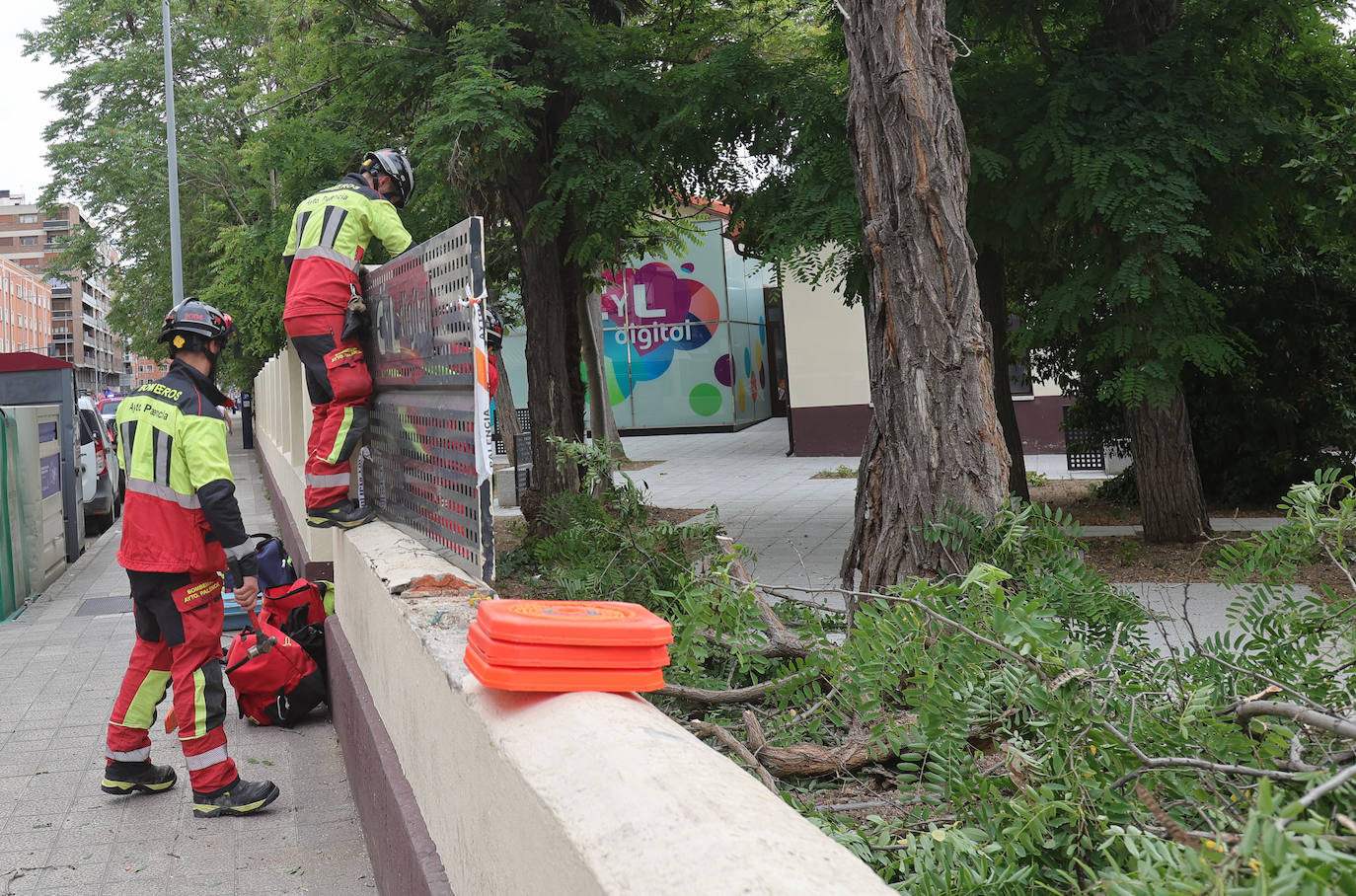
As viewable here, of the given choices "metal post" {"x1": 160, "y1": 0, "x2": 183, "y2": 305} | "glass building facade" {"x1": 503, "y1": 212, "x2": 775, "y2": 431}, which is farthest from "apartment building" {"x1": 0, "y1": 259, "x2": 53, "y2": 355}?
"metal post" {"x1": 160, "y1": 0, "x2": 183, "y2": 305}

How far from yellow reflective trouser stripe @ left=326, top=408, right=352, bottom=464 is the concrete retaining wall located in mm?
1900

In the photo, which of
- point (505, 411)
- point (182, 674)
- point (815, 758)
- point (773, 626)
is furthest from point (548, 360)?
→ point (815, 758)

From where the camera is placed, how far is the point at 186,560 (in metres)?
5.11

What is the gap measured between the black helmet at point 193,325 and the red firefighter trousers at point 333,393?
13.0 inches

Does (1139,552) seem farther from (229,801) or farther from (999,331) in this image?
(229,801)

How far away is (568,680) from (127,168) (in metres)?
26.3

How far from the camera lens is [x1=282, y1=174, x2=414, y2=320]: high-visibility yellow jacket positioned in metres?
5.56

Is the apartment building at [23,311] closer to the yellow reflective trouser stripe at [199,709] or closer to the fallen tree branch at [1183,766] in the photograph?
the yellow reflective trouser stripe at [199,709]

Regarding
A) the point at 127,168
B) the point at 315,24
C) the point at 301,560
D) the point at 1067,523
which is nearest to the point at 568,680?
the point at 1067,523

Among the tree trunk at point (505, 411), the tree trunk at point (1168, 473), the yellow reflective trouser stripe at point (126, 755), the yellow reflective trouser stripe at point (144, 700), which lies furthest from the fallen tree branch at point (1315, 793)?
the tree trunk at point (505, 411)

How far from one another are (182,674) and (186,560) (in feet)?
1.67

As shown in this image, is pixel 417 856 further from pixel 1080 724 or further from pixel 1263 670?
pixel 1263 670

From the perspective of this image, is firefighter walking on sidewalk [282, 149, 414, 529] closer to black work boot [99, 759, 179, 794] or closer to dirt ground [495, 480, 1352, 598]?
dirt ground [495, 480, 1352, 598]

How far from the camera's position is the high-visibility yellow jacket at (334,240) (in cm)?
556
